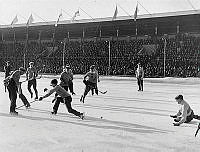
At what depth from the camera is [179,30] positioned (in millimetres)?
26625

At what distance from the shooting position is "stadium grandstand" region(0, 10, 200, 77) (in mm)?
24547

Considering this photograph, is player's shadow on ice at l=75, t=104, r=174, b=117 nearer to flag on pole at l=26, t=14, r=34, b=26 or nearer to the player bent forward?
the player bent forward

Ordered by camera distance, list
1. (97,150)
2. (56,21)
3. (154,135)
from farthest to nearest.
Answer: (56,21), (154,135), (97,150)

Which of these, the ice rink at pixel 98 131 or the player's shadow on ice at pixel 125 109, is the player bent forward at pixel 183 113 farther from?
the player's shadow on ice at pixel 125 109

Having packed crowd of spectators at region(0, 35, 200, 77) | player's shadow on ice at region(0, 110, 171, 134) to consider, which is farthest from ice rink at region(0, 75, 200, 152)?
packed crowd of spectators at region(0, 35, 200, 77)

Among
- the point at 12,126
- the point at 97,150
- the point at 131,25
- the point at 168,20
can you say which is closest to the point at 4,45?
the point at 131,25

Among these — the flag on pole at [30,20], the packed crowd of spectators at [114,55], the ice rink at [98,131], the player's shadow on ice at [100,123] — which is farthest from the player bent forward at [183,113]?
the flag on pole at [30,20]

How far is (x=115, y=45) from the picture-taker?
93.4 feet

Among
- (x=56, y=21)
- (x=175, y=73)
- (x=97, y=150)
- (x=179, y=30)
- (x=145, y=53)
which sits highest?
(x=56, y=21)

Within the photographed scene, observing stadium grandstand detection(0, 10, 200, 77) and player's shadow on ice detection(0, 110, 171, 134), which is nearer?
player's shadow on ice detection(0, 110, 171, 134)

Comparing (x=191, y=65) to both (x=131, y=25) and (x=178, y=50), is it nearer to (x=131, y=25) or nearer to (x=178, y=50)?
(x=178, y=50)

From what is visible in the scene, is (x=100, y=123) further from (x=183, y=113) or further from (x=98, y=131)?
(x=183, y=113)

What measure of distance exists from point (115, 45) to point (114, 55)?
4.00 feet

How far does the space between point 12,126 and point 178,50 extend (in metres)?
20.7
